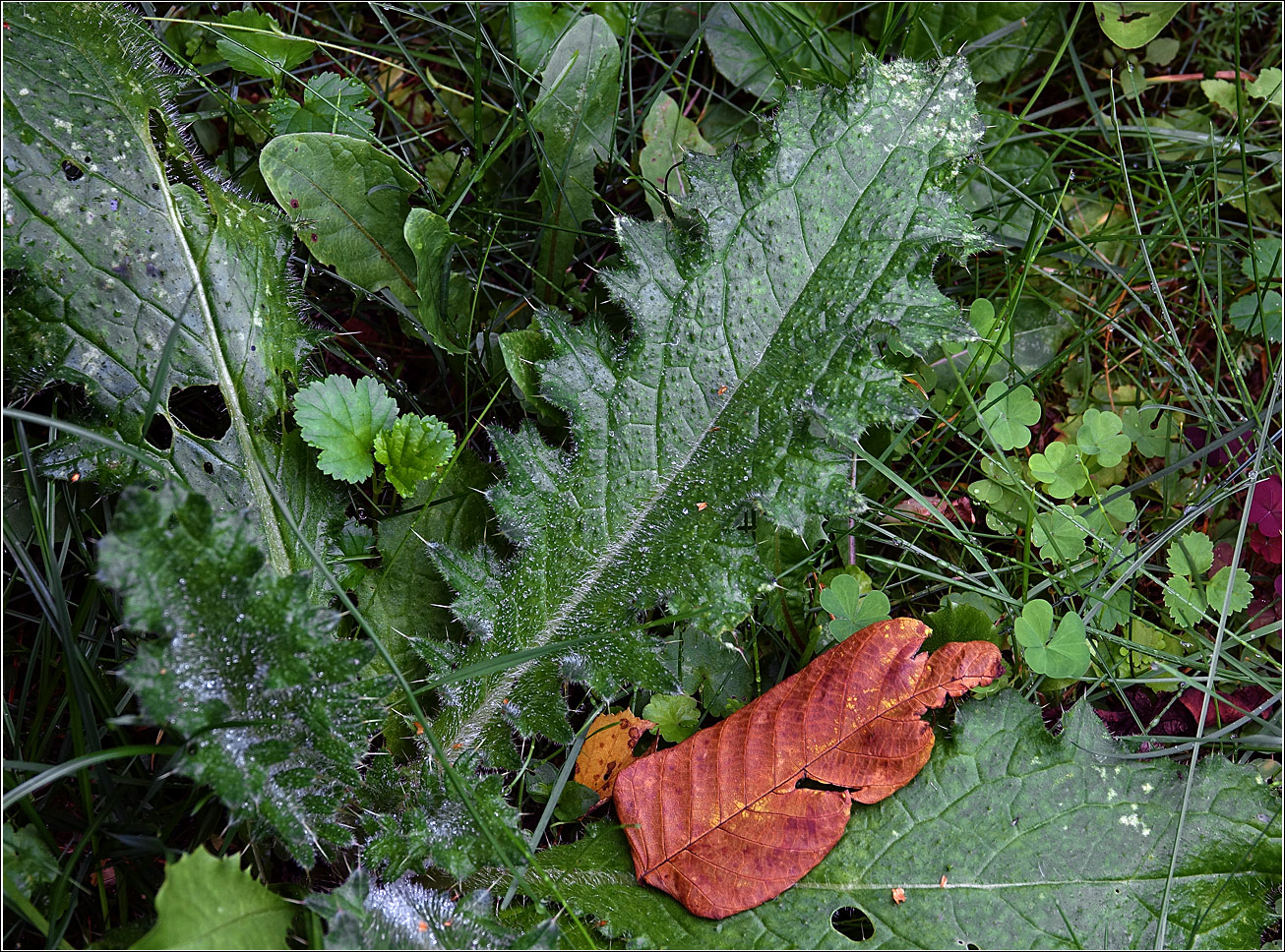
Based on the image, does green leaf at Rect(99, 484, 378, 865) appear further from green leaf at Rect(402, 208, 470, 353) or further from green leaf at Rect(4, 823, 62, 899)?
green leaf at Rect(402, 208, 470, 353)

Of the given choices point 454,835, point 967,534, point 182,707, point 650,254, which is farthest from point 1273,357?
point 182,707

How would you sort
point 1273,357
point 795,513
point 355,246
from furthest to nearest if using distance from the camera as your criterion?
point 1273,357 → point 355,246 → point 795,513

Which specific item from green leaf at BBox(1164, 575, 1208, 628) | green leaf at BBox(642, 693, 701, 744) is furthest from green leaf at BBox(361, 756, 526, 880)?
green leaf at BBox(1164, 575, 1208, 628)

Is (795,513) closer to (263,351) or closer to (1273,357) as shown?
(263,351)

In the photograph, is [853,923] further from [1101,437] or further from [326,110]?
[326,110]

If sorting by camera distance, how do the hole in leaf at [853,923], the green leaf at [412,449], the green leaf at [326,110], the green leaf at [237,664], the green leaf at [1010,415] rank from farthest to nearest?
the green leaf at [1010,415] < the green leaf at [326,110] < the green leaf at [412,449] < the hole in leaf at [853,923] < the green leaf at [237,664]

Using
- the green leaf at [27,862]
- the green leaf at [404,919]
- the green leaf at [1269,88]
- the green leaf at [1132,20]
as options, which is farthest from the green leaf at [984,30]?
the green leaf at [27,862]

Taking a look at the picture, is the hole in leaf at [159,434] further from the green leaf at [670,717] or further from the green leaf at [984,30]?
the green leaf at [984,30]
